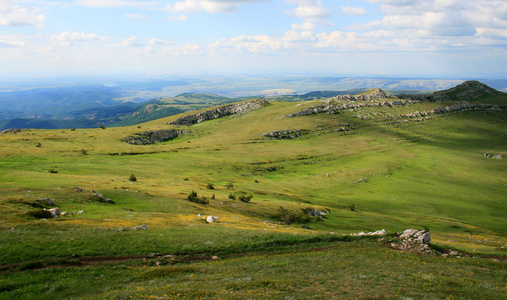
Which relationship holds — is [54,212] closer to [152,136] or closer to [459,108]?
[152,136]

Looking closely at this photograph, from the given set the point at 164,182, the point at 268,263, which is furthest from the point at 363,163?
the point at 268,263

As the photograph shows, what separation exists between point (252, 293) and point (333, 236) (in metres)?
19.7

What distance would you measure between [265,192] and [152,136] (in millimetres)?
108437

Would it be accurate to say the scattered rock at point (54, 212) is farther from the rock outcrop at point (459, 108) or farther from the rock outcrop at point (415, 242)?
the rock outcrop at point (459, 108)

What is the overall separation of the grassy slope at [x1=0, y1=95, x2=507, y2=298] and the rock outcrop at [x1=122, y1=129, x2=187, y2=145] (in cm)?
826

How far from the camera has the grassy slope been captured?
77.9 ft

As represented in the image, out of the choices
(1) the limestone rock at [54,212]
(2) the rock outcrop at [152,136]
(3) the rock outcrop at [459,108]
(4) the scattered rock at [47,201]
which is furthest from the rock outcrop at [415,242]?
(3) the rock outcrop at [459,108]

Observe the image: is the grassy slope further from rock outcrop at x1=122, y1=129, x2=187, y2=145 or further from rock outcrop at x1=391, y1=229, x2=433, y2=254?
rock outcrop at x1=122, y1=129, x2=187, y2=145

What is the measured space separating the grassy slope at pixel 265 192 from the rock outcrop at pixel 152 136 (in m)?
8.26

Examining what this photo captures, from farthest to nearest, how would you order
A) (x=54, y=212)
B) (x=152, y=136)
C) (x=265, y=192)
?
(x=152, y=136), (x=265, y=192), (x=54, y=212)

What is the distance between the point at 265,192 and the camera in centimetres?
6819

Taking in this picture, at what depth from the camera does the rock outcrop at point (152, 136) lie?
450 feet

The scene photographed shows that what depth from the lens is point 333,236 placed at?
1340 inches

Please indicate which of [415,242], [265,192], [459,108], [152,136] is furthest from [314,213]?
[459,108]
